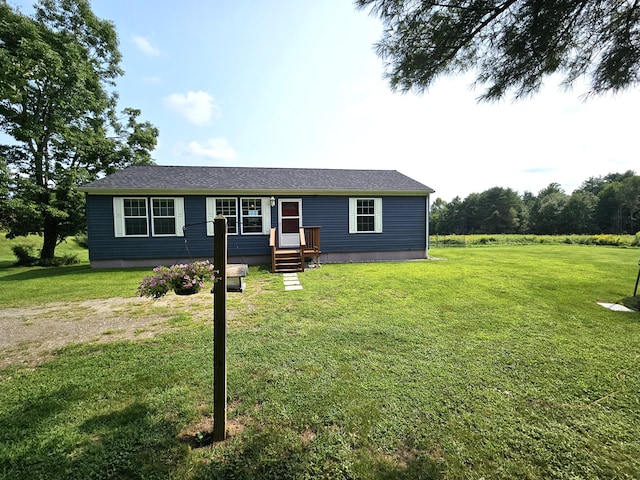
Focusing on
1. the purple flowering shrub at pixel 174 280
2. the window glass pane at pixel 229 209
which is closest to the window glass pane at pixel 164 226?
the window glass pane at pixel 229 209

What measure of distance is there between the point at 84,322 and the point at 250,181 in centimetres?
692

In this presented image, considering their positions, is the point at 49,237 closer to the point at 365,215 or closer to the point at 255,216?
the point at 255,216

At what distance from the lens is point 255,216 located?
31.7ft

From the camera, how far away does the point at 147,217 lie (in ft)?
30.0

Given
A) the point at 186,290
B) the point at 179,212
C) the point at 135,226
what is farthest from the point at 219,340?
the point at 135,226

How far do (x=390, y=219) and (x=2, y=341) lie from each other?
10.1 metres

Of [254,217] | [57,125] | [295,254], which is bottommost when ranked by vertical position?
[295,254]

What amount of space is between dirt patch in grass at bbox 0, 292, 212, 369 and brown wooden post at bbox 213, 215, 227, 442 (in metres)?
2.46

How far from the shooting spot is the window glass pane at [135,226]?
357 inches

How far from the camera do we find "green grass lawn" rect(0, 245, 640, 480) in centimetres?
168

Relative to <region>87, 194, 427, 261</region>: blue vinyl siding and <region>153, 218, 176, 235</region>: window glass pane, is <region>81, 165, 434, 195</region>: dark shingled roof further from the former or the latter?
<region>153, 218, 176, 235</region>: window glass pane

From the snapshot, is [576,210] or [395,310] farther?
[576,210]

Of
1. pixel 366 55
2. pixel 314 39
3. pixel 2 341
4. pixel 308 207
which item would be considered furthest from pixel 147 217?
pixel 366 55

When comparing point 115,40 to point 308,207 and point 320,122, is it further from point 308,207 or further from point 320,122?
point 308,207
